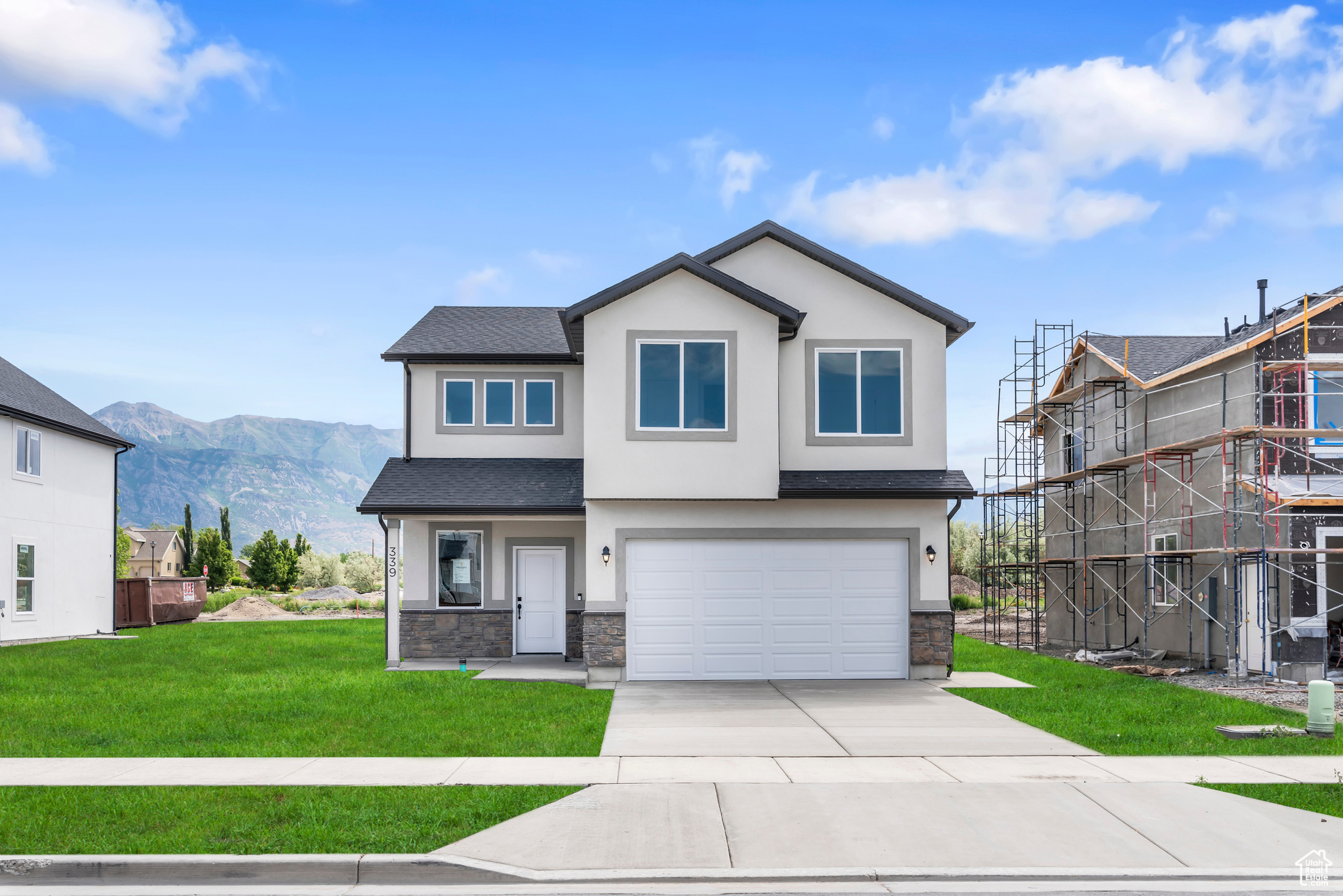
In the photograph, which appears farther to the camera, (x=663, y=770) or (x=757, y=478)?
(x=757, y=478)

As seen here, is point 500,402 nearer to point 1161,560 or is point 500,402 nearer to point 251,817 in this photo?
point 251,817

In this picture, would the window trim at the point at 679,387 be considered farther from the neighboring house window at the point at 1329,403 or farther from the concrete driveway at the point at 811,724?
the neighboring house window at the point at 1329,403

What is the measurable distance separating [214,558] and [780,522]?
2339 inches

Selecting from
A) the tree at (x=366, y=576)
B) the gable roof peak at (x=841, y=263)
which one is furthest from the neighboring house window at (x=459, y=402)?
the tree at (x=366, y=576)

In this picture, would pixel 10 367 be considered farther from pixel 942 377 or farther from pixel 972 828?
pixel 972 828

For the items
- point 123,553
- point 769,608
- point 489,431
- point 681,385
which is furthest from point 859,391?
point 123,553

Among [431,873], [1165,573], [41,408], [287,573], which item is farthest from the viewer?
[287,573]

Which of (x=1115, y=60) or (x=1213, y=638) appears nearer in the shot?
(x=1213, y=638)

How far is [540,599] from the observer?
2067 cm

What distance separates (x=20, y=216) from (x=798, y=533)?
103m

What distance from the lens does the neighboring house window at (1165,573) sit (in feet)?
68.5

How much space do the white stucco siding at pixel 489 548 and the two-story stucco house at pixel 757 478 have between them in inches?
51.7

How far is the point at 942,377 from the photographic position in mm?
17641

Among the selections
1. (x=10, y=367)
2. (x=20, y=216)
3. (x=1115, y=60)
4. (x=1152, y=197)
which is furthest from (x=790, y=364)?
(x=20, y=216)
